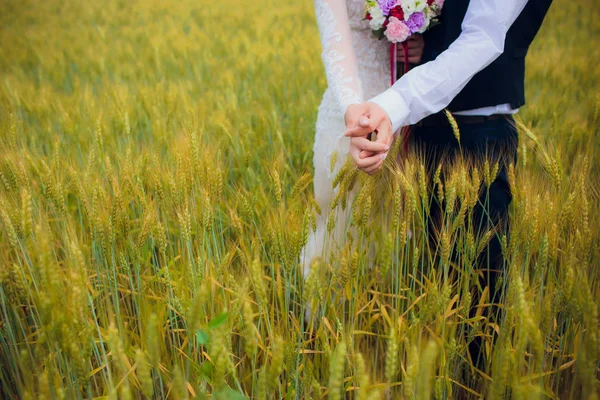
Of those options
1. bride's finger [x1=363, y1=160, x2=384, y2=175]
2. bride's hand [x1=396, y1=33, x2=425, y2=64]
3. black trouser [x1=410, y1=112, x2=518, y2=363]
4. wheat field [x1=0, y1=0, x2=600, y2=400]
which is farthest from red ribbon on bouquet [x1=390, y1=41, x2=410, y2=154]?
bride's finger [x1=363, y1=160, x2=384, y2=175]

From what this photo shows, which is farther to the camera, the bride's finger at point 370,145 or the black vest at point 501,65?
the black vest at point 501,65

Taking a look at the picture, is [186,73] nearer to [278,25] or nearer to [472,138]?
[278,25]

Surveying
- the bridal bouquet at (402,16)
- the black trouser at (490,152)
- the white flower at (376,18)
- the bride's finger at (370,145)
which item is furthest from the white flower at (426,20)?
the bride's finger at (370,145)

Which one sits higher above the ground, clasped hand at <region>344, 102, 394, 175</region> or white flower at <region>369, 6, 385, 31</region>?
white flower at <region>369, 6, 385, 31</region>

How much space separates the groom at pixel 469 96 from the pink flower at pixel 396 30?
9cm

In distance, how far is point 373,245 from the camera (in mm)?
1188

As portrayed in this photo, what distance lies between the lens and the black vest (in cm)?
111

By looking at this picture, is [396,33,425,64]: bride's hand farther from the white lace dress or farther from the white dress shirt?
the white dress shirt

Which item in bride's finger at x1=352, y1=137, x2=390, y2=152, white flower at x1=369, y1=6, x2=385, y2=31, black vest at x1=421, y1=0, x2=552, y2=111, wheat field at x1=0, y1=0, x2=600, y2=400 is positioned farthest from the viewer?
white flower at x1=369, y1=6, x2=385, y2=31

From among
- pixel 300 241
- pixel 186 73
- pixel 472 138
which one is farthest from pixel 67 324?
pixel 186 73

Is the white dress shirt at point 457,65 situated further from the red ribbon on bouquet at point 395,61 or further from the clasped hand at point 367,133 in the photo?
the red ribbon on bouquet at point 395,61

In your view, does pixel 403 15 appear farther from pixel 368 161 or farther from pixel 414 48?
pixel 368 161

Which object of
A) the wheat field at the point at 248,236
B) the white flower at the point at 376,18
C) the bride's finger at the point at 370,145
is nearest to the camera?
the wheat field at the point at 248,236

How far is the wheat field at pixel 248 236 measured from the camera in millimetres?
700
